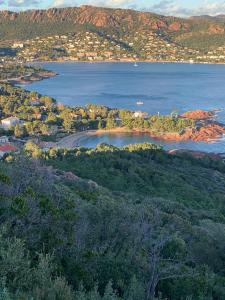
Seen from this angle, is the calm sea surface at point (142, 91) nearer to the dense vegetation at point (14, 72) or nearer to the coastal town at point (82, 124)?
the coastal town at point (82, 124)

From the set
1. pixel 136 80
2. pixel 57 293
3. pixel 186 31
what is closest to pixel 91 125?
pixel 57 293

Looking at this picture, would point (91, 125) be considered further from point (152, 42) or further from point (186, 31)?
point (186, 31)

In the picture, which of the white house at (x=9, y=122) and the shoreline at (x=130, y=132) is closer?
the shoreline at (x=130, y=132)

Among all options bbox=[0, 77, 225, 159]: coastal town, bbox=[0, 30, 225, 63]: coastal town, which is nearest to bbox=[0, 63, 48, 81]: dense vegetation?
bbox=[0, 77, 225, 159]: coastal town

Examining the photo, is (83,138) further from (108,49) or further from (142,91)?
(108,49)

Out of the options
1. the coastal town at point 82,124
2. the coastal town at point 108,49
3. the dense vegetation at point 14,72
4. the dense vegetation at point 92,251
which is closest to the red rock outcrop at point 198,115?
the coastal town at point 82,124

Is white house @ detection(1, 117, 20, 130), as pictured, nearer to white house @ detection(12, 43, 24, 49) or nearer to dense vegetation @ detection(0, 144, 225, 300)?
dense vegetation @ detection(0, 144, 225, 300)
